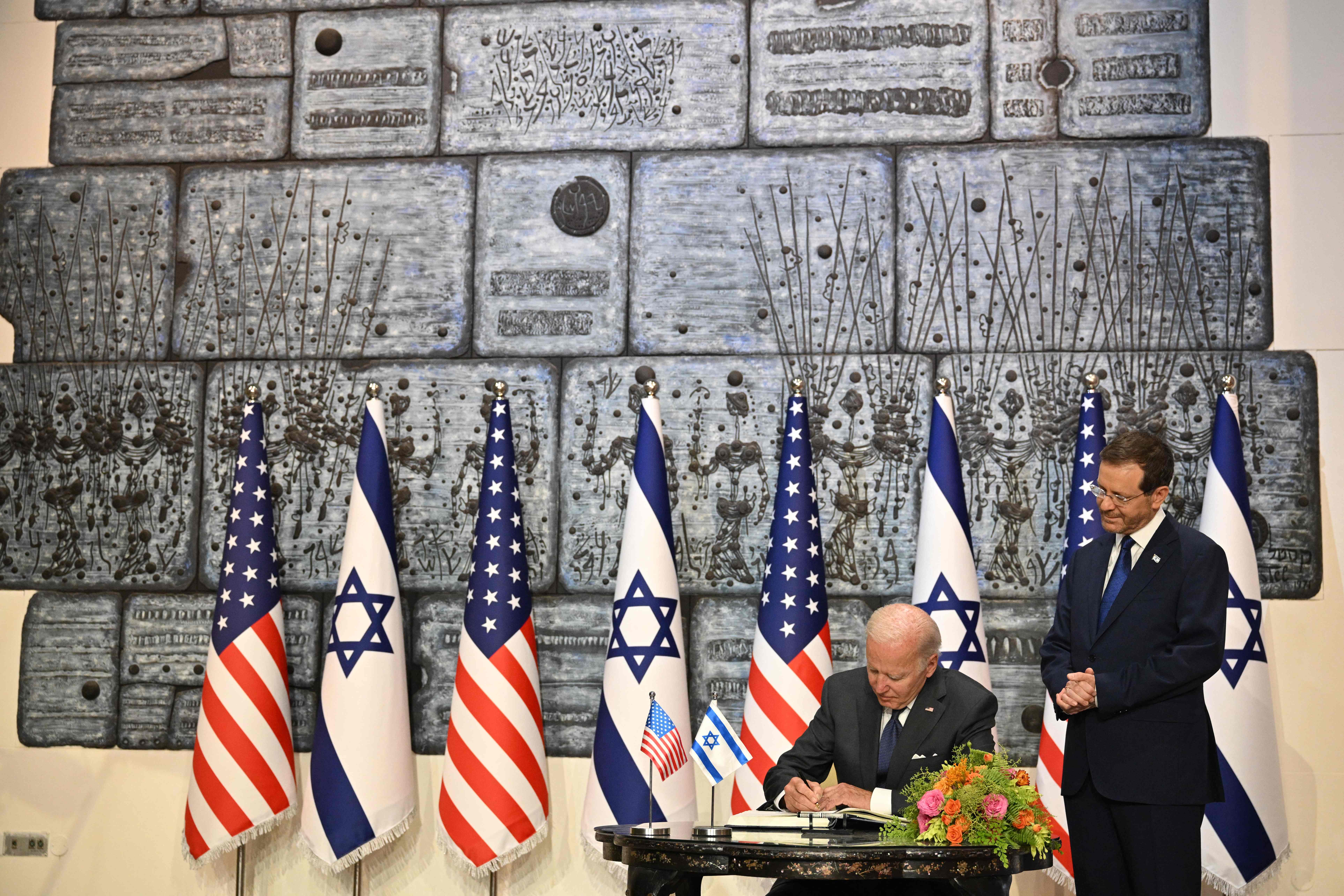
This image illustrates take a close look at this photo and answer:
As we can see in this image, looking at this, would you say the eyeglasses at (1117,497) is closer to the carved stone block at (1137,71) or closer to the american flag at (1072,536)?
the american flag at (1072,536)

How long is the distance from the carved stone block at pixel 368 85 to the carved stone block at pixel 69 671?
1.92 metres

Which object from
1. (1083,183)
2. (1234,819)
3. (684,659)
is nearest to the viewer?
(1234,819)

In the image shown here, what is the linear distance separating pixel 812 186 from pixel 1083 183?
965 mm

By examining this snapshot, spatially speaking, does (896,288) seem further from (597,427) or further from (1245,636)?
(1245,636)

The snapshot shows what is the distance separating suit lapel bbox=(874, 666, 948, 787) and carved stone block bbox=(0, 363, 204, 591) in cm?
297

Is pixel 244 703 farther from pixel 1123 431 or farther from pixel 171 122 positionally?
pixel 1123 431

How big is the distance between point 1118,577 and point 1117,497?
0.72 feet

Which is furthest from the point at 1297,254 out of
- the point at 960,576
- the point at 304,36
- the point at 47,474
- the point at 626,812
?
the point at 47,474

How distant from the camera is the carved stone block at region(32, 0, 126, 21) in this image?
17.3 feet

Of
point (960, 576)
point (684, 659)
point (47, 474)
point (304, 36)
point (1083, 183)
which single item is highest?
Result: point (304, 36)

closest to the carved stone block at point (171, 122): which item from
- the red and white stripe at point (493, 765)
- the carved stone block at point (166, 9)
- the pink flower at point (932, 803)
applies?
the carved stone block at point (166, 9)

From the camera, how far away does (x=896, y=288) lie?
15.6 ft

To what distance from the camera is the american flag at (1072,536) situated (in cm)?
409

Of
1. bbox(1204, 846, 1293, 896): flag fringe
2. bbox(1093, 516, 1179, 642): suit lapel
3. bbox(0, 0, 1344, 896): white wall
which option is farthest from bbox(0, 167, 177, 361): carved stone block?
bbox(1204, 846, 1293, 896): flag fringe
